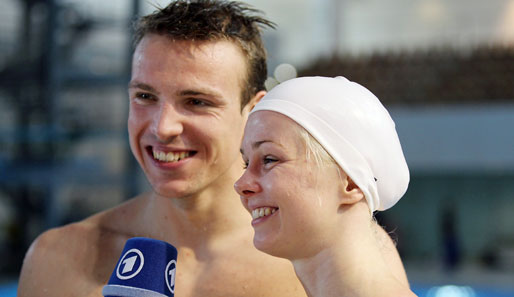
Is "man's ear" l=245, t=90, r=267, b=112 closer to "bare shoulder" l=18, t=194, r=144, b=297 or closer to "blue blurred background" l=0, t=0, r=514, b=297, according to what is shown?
"bare shoulder" l=18, t=194, r=144, b=297

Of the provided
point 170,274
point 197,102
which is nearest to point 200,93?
point 197,102

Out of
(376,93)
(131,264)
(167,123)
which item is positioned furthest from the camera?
(376,93)

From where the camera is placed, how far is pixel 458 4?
590 inches

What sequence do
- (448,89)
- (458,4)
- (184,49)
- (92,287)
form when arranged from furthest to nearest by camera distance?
1. (458,4)
2. (448,89)
3. (92,287)
4. (184,49)

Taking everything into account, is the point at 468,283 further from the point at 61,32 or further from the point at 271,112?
the point at 271,112

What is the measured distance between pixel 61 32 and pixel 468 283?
9510mm

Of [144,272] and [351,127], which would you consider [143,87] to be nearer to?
[144,272]

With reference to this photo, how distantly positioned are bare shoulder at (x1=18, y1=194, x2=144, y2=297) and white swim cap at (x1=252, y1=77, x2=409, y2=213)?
3.31 feet

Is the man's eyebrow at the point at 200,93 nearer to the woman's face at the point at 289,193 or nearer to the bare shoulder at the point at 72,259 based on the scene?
the woman's face at the point at 289,193

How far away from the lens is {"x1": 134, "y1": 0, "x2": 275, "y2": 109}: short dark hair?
1.90m

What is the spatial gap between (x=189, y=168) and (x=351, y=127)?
705 mm

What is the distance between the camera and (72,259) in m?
2.12

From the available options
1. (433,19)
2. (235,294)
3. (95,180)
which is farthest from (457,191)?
(235,294)

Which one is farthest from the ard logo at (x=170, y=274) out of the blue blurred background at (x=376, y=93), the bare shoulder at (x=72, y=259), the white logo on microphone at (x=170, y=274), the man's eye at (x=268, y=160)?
the blue blurred background at (x=376, y=93)
